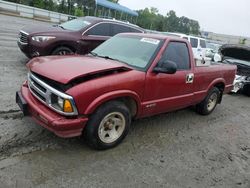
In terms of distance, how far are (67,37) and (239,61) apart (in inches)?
247

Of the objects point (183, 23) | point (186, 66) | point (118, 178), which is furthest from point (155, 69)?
point (183, 23)

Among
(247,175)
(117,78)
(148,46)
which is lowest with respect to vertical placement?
(247,175)

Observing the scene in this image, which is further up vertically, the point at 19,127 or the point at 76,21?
the point at 76,21

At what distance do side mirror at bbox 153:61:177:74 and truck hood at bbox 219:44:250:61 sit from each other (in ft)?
24.0

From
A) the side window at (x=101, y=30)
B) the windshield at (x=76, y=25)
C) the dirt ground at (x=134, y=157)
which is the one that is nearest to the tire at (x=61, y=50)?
the windshield at (x=76, y=25)

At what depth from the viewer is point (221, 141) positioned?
207 inches

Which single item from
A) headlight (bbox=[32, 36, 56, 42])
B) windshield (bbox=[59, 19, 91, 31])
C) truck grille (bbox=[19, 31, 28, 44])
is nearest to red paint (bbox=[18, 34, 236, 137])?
headlight (bbox=[32, 36, 56, 42])

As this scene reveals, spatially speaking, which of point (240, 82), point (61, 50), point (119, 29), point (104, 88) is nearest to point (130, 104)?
point (104, 88)

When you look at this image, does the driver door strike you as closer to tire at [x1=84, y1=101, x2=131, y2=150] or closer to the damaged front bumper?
tire at [x1=84, y1=101, x2=131, y2=150]

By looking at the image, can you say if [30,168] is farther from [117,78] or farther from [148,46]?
[148,46]

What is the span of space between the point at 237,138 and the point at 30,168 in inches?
159

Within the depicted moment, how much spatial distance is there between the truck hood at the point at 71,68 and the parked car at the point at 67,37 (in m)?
3.77

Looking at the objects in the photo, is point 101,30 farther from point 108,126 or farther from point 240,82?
point 108,126

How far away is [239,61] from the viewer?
33.6ft
